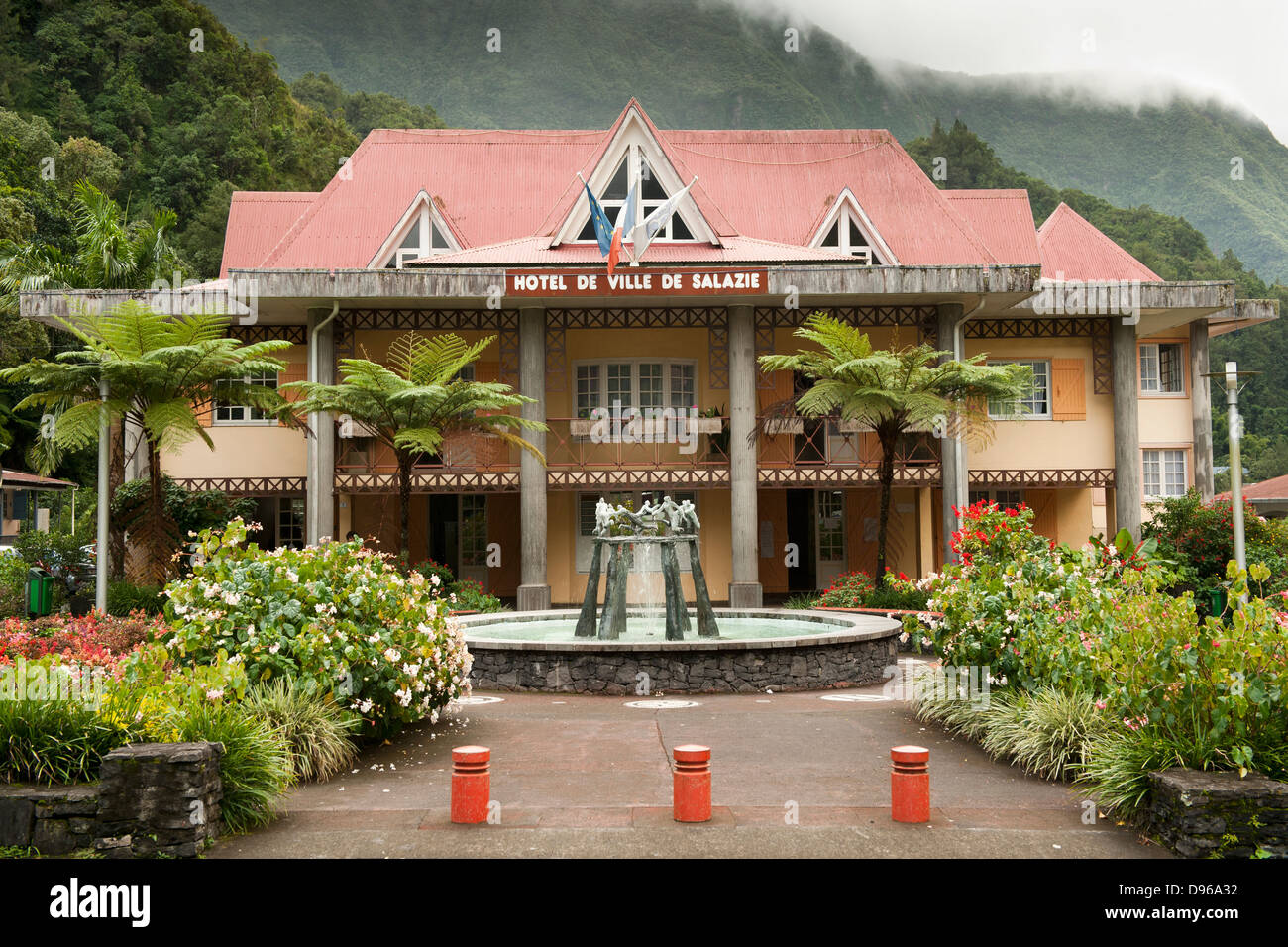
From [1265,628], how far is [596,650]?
24.8ft

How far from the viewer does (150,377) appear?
60.0ft

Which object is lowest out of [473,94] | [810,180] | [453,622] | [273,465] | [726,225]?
[453,622]

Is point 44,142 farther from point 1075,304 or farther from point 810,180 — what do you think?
point 1075,304

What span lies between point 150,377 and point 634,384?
10894mm

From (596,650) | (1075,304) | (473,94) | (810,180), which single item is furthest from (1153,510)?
(473,94)

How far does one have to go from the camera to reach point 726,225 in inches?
1032

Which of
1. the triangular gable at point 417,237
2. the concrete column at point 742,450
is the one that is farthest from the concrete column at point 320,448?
the concrete column at point 742,450

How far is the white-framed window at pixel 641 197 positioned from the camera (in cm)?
2539

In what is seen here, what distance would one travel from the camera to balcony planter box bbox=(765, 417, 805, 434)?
23.8m

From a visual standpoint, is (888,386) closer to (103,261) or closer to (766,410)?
(766,410)

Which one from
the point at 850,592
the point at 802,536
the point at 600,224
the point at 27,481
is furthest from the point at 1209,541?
the point at 27,481

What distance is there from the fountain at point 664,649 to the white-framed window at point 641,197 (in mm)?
11175

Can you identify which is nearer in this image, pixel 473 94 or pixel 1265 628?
pixel 1265 628
